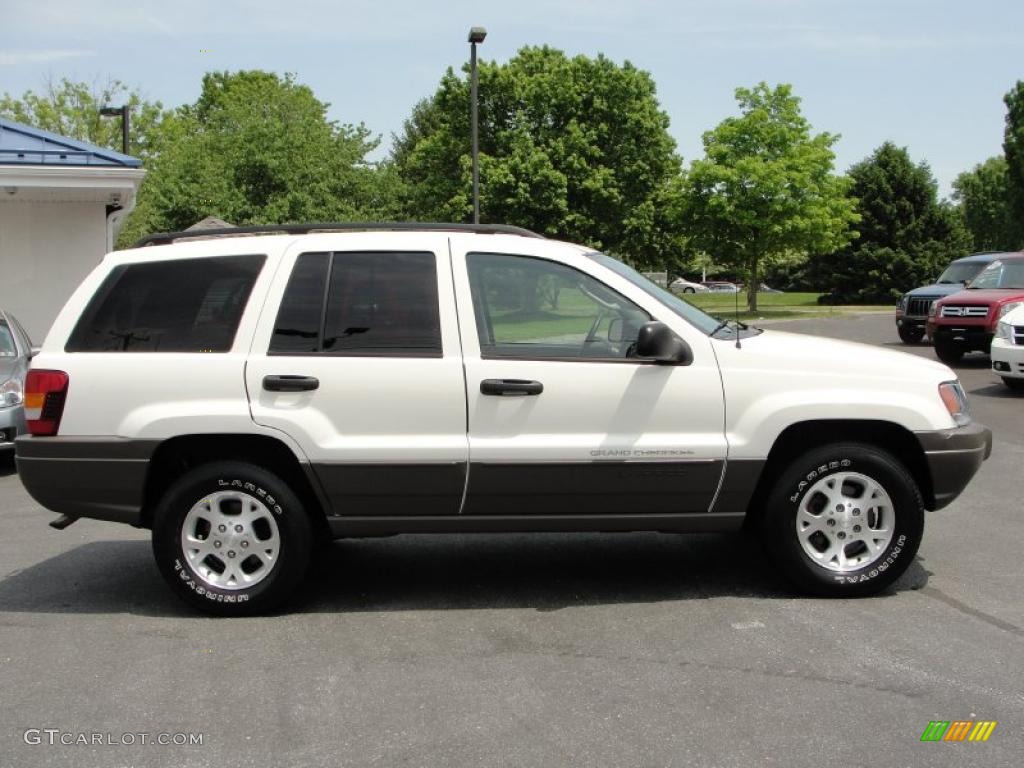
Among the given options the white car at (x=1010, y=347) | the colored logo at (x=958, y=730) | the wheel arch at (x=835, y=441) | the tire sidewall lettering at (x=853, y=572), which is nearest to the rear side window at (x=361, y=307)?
the wheel arch at (x=835, y=441)

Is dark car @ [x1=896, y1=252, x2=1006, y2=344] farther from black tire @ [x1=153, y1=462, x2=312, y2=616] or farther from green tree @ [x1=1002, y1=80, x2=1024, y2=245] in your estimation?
green tree @ [x1=1002, y1=80, x2=1024, y2=245]

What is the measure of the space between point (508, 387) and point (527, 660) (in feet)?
4.23

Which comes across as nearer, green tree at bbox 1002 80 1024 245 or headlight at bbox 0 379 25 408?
headlight at bbox 0 379 25 408

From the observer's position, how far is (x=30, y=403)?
18.0 ft

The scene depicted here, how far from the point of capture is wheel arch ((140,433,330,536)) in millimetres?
5457

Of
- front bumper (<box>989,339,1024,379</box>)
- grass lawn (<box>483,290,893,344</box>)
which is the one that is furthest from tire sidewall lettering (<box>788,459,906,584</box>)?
front bumper (<box>989,339,1024,379</box>)

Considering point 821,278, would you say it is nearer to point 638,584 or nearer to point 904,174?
point 904,174

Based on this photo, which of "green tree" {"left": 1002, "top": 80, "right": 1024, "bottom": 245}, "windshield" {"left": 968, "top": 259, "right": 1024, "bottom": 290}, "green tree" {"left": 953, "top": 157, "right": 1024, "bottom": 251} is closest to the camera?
"windshield" {"left": 968, "top": 259, "right": 1024, "bottom": 290}

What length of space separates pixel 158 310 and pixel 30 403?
2.53 feet

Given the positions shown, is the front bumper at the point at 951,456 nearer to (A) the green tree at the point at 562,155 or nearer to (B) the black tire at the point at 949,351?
(B) the black tire at the point at 949,351

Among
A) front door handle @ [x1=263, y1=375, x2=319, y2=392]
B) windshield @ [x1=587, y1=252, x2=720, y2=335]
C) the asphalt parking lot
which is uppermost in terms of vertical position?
windshield @ [x1=587, y1=252, x2=720, y2=335]

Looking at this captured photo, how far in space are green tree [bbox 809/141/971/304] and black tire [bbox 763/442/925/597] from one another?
51.8m

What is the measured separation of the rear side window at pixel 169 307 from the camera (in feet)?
18.0

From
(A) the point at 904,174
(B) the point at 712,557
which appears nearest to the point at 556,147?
(A) the point at 904,174
